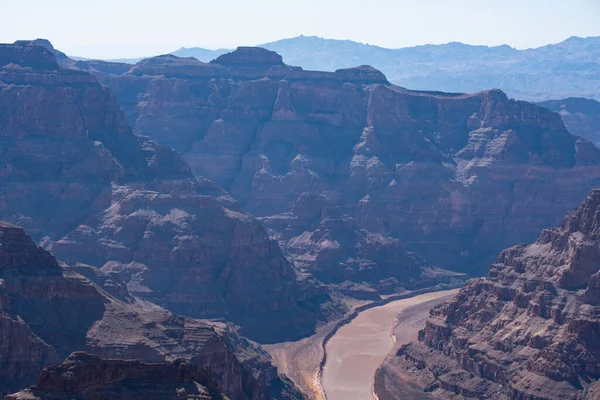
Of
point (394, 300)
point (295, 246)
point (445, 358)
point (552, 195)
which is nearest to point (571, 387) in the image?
point (445, 358)

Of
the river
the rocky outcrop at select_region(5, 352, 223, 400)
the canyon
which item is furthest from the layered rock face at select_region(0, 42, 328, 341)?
the rocky outcrop at select_region(5, 352, 223, 400)

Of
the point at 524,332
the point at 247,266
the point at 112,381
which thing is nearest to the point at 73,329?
the point at 112,381

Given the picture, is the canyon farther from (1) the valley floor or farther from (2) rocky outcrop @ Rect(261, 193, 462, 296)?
(1) the valley floor

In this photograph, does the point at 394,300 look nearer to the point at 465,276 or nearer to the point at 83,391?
the point at 465,276

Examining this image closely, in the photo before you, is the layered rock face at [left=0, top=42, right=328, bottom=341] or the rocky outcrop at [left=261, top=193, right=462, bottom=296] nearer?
the layered rock face at [left=0, top=42, right=328, bottom=341]

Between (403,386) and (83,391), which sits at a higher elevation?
(83,391)
